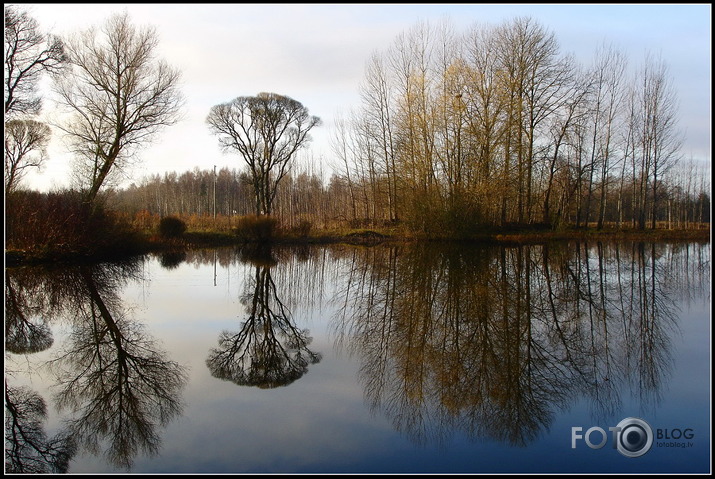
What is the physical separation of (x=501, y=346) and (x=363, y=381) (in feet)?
6.52

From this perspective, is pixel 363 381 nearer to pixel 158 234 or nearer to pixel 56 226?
pixel 56 226

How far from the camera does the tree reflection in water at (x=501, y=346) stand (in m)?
4.19

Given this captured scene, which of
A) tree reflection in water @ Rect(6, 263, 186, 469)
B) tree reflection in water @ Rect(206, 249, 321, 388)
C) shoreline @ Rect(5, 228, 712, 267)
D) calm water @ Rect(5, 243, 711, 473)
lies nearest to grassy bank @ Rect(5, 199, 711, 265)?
shoreline @ Rect(5, 228, 712, 267)

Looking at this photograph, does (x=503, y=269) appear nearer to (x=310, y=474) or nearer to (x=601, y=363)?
(x=601, y=363)

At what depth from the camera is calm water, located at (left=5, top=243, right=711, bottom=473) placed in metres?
3.51

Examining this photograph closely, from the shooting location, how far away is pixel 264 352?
6160mm

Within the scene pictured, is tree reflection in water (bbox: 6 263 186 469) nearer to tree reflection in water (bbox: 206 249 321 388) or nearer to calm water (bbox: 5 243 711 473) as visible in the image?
calm water (bbox: 5 243 711 473)

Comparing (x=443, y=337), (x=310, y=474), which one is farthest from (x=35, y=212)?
(x=310, y=474)

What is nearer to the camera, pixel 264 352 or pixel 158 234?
pixel 264 352
